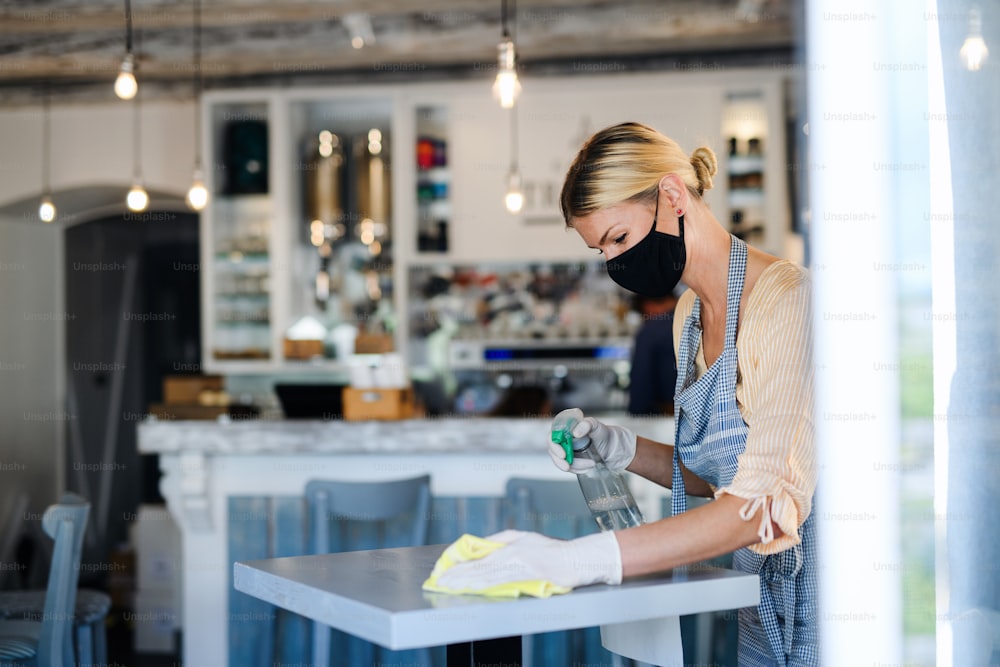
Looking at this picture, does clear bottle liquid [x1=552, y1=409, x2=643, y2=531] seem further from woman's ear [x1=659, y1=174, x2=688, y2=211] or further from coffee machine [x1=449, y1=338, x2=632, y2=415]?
coffee machine [x1=449, y1=338, x2=632, y2=415]

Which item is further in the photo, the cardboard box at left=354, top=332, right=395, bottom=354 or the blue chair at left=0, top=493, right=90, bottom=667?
the cardboard box at left=354, top=332, right=395, bottom=354

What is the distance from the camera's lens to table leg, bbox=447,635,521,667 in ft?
5.20

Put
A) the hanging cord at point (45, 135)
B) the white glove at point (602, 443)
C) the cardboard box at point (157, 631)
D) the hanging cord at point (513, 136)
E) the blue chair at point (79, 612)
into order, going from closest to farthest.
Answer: the white glove at point (602, 443) → the blue chair at point (79, 612) → the cardboard box at point (157, 631) → the hanging cord at point (513, 136) → the hanging cord at point (45, 135)

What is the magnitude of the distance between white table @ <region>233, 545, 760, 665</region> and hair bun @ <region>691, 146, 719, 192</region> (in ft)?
2.42

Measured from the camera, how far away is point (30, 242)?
22.0 ft

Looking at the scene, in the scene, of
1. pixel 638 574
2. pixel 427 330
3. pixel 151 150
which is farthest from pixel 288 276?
pixel 638 574

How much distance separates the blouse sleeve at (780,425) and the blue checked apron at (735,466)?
0.35 feet

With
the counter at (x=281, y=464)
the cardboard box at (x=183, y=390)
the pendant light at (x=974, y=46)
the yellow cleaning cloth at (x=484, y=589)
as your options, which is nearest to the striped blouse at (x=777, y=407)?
the yellow cleaning cloth at (x=484, y=589)

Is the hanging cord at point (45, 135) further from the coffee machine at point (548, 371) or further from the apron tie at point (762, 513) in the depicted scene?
the apron tie at point (762, 513)

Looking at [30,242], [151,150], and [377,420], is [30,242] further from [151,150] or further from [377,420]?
[377,420]

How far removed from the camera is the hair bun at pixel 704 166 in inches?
76.3

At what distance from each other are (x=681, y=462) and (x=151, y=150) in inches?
201

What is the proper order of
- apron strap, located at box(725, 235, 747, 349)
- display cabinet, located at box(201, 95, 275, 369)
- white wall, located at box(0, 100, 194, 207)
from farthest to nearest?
white wall, located at box(0, 100, 194, 207) → display cabinet, located at box(201, 95, 275, 369) → apron strap, located at box(725, 235, 747, 349)

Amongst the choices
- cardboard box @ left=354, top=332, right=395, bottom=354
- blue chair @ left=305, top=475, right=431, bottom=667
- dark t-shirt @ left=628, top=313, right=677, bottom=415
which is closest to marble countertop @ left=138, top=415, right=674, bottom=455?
blue chair @ left=305, top=475, right=431, bottom=667
